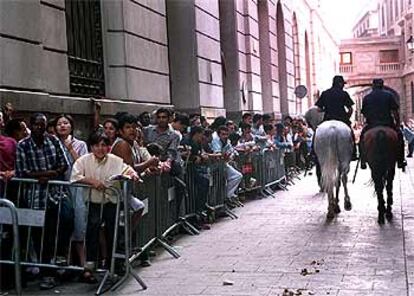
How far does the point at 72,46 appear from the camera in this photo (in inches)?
487

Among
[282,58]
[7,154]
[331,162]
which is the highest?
[282,58]

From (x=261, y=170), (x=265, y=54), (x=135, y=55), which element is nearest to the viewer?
(x=135, y=55)

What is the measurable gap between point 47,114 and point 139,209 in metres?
2.97

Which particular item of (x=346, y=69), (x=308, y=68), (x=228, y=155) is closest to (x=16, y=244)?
(x=228, y=155)

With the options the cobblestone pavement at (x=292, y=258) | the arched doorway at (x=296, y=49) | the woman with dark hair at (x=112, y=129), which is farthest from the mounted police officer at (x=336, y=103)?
the arched doorway at (x=296, y=49)

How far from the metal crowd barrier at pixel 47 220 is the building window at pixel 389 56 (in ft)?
250

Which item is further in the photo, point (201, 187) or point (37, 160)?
point (201, 187)

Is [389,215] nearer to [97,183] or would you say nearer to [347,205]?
[347,205]

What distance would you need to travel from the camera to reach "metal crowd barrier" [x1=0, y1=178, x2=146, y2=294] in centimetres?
754

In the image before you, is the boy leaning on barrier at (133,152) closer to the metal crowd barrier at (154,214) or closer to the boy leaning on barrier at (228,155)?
the metal crowd barrier at (154,214)

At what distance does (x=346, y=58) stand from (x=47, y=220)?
77767mm

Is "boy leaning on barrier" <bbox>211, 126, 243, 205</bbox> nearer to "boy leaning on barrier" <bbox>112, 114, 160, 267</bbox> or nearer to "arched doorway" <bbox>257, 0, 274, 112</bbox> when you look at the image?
"boy leaning on barrier" <bbox>112, 114, 160, 267</bbox>

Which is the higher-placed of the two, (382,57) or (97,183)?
(382,57)

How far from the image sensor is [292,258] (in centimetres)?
894
